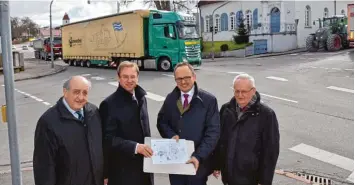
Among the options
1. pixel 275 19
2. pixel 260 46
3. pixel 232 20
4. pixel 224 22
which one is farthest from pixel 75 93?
pixel 224 22

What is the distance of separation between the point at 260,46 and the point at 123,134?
36441 millimetres

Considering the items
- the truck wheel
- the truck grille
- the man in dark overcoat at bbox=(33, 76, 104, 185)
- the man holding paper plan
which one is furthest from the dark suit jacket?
the truck wheel

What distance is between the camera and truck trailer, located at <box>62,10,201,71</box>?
930 inches

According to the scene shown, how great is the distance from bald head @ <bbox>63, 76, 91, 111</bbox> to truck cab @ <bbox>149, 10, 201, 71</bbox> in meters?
19.9

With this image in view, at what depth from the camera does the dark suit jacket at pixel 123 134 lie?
3.81 meters

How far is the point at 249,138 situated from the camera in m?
3.80

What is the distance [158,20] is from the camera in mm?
23906

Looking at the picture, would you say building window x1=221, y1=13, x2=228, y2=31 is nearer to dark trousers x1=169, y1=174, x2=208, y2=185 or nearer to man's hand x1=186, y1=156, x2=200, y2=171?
dark trousers x1=169, y1=174, x2=208, y2=185

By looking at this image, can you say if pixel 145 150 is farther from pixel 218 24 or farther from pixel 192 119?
pixel 218 24

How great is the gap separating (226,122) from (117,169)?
3.87ft

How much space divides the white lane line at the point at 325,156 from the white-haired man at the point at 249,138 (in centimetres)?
349

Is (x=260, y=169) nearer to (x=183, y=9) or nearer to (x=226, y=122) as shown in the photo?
(x=226, y=122)

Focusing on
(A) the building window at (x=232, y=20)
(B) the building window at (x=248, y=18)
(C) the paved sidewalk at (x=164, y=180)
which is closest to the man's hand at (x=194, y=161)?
(C) the paved sidewalk at (x=164, y=180)

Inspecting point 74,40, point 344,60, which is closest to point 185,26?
point 344,60
